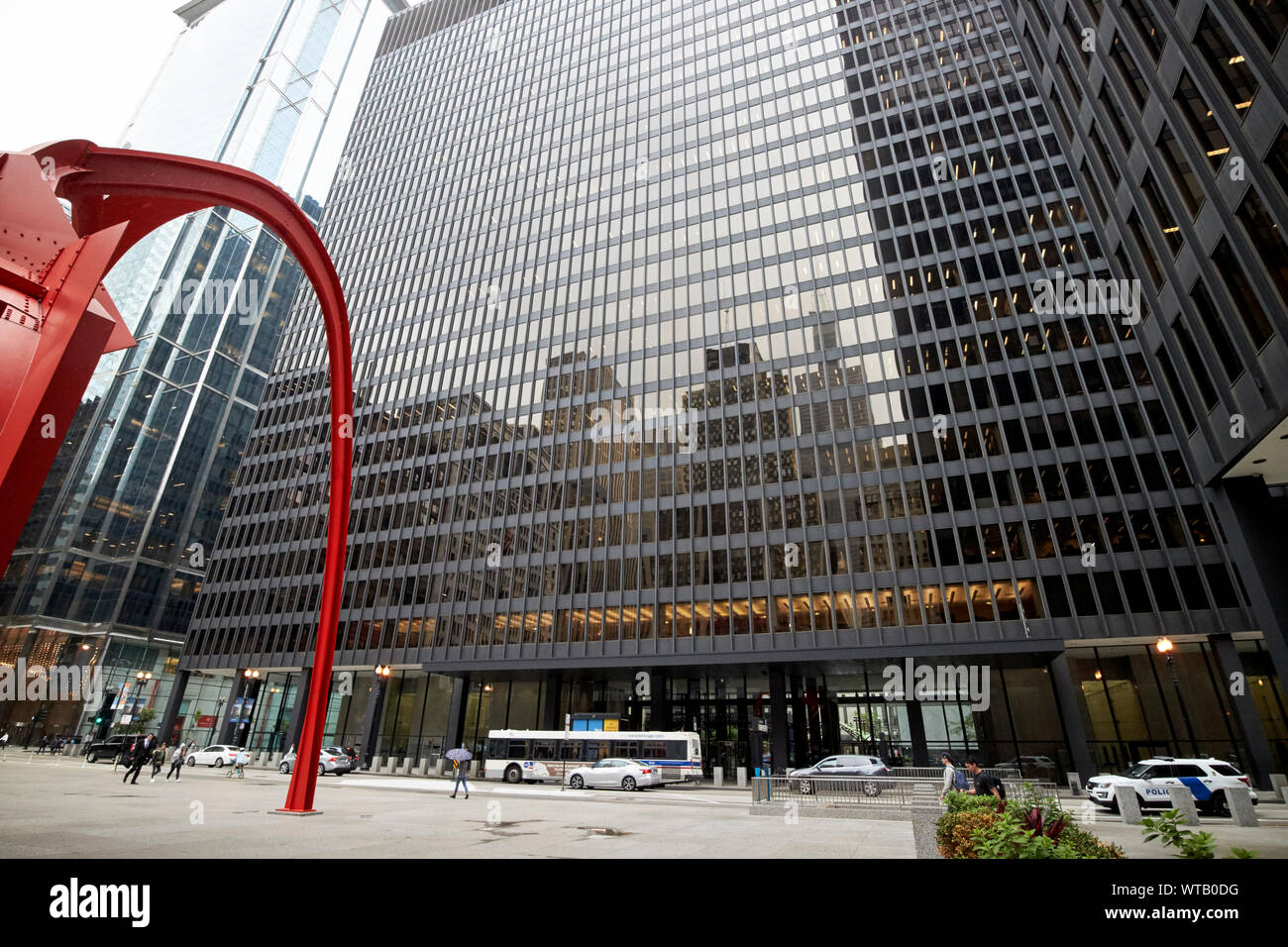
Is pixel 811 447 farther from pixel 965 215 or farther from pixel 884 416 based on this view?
pixel 965 215

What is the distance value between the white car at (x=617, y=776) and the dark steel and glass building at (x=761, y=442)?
31.0ft

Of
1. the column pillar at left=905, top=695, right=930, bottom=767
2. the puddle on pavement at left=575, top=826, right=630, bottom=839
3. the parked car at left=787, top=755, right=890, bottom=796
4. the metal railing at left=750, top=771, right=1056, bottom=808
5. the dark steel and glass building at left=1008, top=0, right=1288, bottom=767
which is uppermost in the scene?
the dark steel and glass building at left=1008, top=0, right=1288, bottom=767

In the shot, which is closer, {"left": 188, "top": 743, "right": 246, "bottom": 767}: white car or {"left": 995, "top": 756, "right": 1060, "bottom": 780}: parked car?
{"left": 995, "top": 756, "right": 1060, "bottom": 780}: parked car

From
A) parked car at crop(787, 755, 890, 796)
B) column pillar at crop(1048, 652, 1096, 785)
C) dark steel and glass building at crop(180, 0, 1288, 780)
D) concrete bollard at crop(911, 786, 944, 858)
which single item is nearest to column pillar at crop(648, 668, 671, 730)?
dark steel and glass building at crop(180, 0, 1288, 780)

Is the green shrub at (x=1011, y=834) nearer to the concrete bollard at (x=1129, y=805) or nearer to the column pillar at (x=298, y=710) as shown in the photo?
the concrete bollard at (x=1129, y=805)

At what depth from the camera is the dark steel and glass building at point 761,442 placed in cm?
3781

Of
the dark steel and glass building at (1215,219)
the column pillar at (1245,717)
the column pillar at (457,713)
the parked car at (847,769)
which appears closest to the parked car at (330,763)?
the column pillar at (457,713)

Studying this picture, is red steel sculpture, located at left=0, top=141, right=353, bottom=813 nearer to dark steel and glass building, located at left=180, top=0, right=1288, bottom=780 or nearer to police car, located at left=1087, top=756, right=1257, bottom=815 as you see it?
police car, located at left=1087, top=756, right=1257, bottom=815

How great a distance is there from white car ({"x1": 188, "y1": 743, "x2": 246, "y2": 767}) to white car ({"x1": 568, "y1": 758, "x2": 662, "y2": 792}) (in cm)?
2466

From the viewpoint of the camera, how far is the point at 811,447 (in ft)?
149

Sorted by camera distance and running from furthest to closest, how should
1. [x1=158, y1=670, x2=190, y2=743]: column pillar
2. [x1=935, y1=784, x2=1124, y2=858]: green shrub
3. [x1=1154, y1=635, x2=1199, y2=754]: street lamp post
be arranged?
[x1=158, y1=670, x2=190, y2=743]: column pillar < [x1=1154, y1=635, x2=1199, y2=754]: street lamp post < [x1=935, y1=784, x2=1124, y2=858]: green shrub

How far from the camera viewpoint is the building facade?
78.9 m

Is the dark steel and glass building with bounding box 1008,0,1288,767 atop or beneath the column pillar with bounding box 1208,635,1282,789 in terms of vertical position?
atop

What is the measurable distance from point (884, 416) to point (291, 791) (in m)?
40.5
